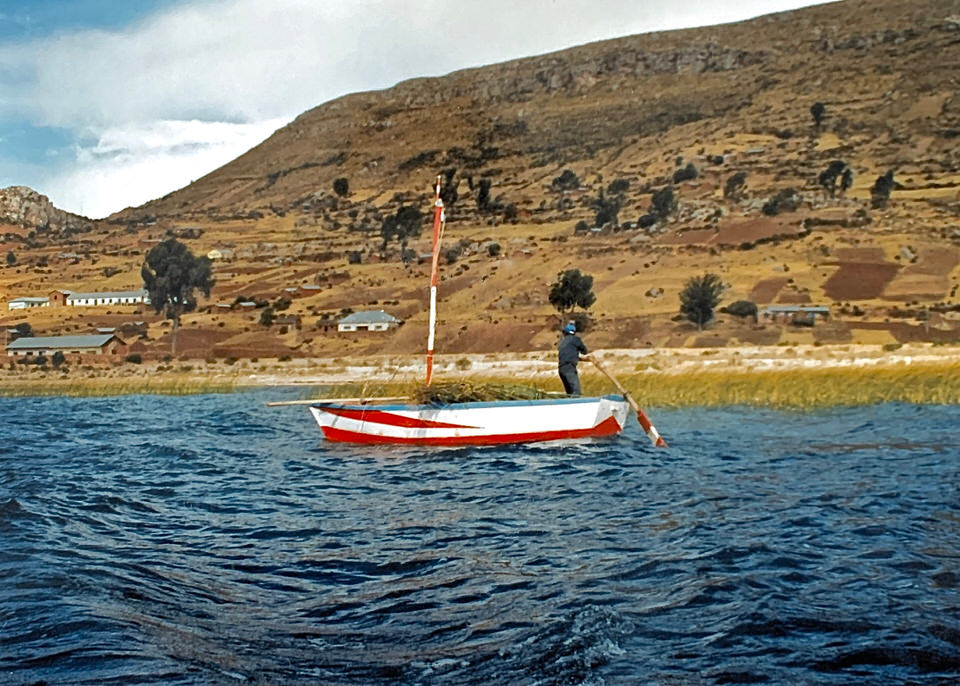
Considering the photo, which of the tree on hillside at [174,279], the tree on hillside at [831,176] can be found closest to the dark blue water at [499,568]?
the tree on hillside at [174,279]

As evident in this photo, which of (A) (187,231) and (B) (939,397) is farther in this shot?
(A) (187,231)

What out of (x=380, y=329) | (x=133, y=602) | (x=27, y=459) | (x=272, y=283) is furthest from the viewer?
(x=272, y=283)

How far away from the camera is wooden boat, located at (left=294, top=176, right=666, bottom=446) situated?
2145 centimetres

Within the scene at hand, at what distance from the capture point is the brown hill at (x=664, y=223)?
7788cm

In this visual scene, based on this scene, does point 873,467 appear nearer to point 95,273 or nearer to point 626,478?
point 626,478

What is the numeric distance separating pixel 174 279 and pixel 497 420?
8143 centimetres

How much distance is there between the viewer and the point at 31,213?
188 metres

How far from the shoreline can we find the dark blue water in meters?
7.44

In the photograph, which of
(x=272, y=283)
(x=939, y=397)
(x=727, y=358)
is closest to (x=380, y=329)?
(x=272, y=283)

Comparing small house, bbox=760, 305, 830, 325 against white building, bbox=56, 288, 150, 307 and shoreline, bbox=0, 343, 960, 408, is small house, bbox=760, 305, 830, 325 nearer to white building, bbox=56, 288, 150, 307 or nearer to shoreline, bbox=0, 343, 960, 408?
shoreline, bbox=0, 343, 960, 408

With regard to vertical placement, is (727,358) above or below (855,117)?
below

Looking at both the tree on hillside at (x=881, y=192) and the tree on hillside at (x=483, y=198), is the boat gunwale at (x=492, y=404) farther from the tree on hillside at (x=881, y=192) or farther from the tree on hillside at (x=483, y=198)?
the tree on hillside at (x=483, y=198)

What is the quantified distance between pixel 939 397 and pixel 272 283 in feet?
311

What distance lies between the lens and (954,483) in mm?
14617
